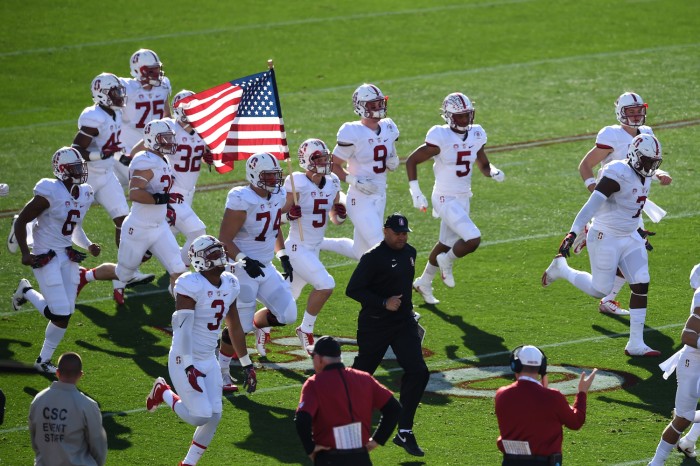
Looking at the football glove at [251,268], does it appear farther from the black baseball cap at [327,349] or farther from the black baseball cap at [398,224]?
the black baseball cap at [327,349]

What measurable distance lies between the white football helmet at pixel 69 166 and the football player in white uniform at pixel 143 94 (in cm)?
373

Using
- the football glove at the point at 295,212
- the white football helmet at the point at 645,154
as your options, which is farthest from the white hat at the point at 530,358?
the football glove at the point at 295,212

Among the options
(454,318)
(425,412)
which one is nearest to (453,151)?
(454,318)

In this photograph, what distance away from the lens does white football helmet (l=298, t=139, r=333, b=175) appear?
1251 centimetres

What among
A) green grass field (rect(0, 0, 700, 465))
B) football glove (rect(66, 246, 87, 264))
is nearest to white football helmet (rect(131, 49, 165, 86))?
green grass field (rect(0, 0, 700, 465))

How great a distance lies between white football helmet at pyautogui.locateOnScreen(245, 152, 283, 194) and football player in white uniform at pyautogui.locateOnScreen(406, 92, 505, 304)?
2539 mm

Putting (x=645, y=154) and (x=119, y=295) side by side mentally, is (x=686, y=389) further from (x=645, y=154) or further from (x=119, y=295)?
(x=119, y=295)

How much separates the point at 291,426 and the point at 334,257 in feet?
16.4

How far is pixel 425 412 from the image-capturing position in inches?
432

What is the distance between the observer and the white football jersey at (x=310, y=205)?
1263cm

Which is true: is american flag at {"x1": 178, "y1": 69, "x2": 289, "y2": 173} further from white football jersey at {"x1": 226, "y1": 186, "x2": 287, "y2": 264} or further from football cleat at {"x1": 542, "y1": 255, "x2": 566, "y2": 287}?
football cleat at {"x1": 542, "y1": 255, "x2": 566, "y2": 287}

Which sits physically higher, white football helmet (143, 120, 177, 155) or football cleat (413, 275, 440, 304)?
white football helmet (143, 120, 177, 155)

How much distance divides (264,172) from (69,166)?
1853 mm

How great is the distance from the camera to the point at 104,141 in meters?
14.6
